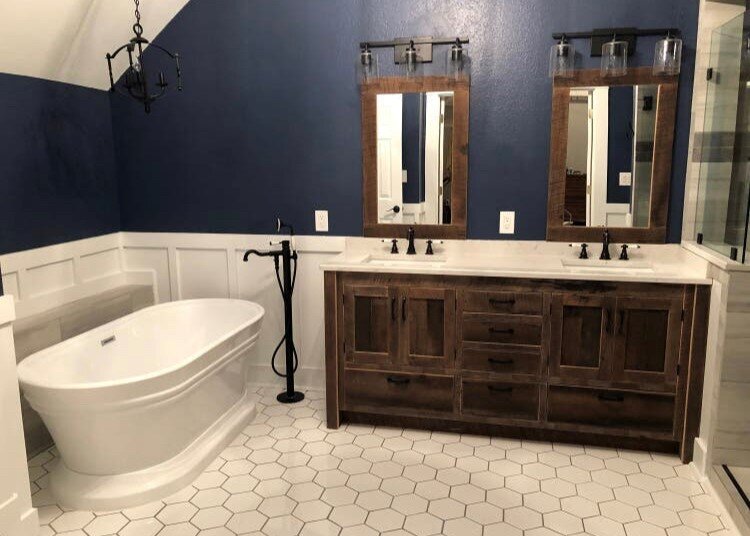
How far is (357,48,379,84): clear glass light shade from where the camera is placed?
3.56 meters

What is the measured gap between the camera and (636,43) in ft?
10.7

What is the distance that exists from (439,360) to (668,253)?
56.7 inches

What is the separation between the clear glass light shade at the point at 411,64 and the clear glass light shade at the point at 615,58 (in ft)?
3.39

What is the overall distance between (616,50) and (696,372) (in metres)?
1.75

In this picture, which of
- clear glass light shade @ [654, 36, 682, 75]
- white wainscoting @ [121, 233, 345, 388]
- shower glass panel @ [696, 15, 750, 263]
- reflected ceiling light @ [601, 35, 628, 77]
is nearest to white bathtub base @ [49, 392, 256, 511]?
white wainscoting @ [121, 233, 345, 388]

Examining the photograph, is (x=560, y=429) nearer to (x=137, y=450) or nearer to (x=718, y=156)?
(x=718, y=156)

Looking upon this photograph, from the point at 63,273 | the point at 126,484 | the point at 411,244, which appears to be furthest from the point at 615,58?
the point at 63,273

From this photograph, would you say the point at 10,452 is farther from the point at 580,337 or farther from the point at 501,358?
the point at 580,337

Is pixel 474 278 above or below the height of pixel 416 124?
below

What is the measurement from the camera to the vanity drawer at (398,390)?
10.8 ft

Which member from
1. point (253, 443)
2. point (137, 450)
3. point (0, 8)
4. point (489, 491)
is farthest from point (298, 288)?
point (0, 8)

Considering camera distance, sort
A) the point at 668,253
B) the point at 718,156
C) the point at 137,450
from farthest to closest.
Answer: the point at 668,253, the point at 718,156, the point at 137,450

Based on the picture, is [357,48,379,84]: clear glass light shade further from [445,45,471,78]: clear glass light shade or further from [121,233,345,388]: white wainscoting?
[121,233,345,388]: white wainscoting

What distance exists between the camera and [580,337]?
10.2 feet
